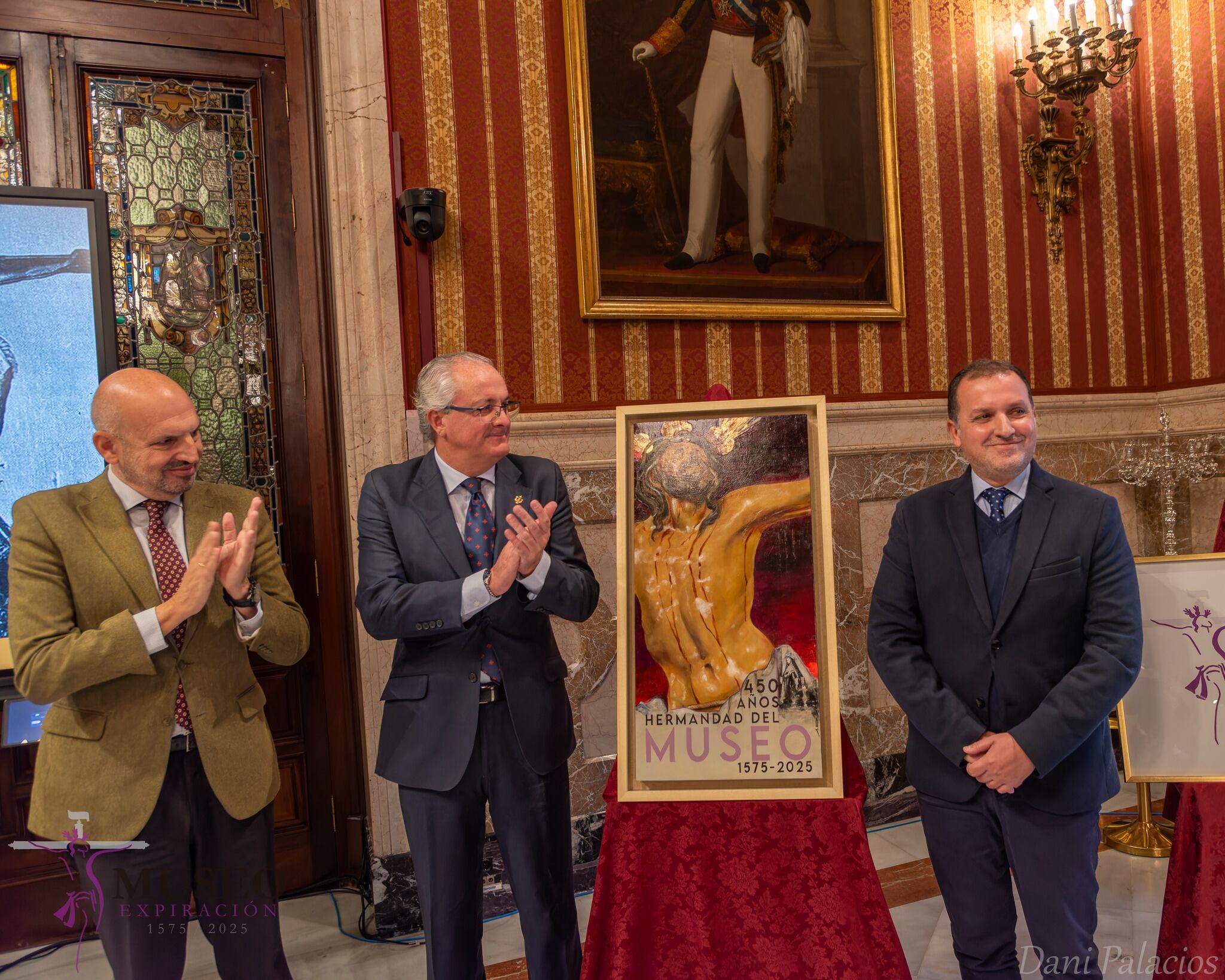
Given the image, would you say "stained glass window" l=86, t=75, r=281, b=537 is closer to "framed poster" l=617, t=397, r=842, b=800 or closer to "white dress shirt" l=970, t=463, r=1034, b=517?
"framed poster" l=617, t=397, r=842, b=800

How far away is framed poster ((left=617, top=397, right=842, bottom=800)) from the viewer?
82.9 inches

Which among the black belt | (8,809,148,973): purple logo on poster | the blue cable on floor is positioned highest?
the black belt

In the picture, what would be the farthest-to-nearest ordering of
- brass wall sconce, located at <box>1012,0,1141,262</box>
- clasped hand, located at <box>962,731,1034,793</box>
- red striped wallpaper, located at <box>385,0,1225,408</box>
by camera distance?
brass wall sconce, located at <box>1012,0,1141,262</box> < red striped wallpaper, located at <box>385,0,1225,408</box> < clasped hand, located at <box>962,731,1034,793</box>

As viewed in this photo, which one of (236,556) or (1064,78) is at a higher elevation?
(1064,78)

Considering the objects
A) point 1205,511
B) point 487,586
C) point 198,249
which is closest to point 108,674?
point 487,586

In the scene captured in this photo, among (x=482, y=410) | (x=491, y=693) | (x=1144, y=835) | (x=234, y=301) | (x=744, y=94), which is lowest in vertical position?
(x=1144, y=835)

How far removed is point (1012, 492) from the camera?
2.17 m

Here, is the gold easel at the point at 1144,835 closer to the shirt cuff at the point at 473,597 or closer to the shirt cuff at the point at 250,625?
the shirt cuff at the point at 473,597

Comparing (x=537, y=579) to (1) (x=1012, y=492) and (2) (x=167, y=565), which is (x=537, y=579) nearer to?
(2) (x=167, y=565)

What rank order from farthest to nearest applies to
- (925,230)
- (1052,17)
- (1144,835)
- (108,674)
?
(925,230), (1052,17), (1144,835), (108,674)

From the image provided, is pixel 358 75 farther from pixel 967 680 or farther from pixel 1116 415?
pixel 1116 415

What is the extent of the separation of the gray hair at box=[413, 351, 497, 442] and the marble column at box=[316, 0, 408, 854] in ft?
3.86

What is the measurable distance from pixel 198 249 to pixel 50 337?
2.84ft

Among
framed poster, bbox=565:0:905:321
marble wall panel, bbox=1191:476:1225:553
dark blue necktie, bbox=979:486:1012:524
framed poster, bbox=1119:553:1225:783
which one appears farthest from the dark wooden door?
marble wall panel, bbox=1191:476:1225:553
